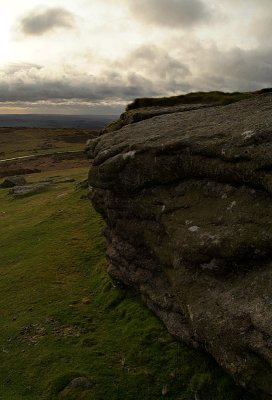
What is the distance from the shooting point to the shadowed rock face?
13312 mm

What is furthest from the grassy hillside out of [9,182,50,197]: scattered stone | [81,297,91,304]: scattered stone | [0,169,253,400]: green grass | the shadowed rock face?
[9,182,50,197]: scattered stone

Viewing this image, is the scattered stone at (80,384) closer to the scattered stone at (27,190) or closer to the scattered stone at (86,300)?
the scattered stone at (86,300)

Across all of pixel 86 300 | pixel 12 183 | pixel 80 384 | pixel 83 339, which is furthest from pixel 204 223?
pixel 12 183

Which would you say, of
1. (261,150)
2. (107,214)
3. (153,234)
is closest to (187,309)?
(153,234)

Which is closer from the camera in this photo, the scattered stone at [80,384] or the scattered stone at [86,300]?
the scattered stone at [80,384]

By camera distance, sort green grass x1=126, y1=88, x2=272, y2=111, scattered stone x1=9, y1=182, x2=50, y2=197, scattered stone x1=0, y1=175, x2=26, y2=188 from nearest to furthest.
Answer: green grass x1=126, y1=88, x2=272, y2=111 → scattered stone x1=9, y1=182, x2=50, y2=197 → scattered stone x1=0, y1=175, x2=26, y2=188

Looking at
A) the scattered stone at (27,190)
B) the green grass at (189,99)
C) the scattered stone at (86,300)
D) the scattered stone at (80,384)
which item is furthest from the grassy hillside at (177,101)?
the scattered stone at (27,190)

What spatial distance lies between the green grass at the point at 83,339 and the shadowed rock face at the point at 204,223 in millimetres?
1233

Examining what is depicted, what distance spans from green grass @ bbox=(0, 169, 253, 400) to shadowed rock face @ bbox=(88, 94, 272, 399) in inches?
48.6

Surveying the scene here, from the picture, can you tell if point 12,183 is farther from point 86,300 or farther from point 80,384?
point 80,384

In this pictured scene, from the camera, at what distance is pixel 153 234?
64.5 feet

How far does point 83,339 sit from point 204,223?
9233 mm

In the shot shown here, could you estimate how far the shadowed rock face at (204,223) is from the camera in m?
13.3

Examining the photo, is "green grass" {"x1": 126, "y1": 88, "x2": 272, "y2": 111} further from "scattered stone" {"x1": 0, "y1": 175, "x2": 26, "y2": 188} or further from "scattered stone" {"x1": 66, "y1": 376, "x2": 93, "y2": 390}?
"scattered stone" {"x1": 0, "y1": 175, "x2": 26, "y2": 188}
